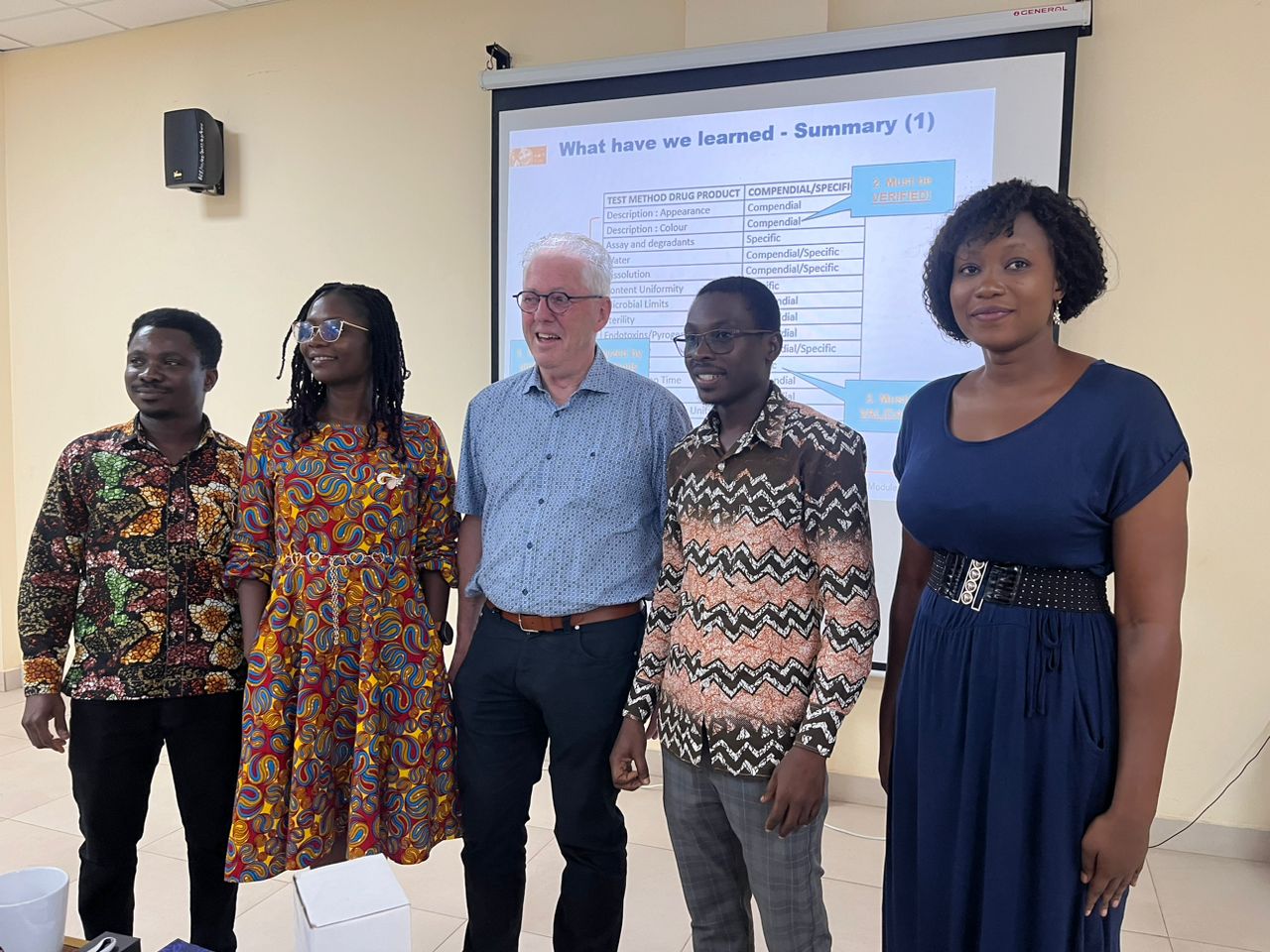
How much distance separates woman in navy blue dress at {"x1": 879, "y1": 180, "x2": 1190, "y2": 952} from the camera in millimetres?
1111

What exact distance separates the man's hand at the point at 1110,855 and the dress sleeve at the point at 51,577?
178 centimetres

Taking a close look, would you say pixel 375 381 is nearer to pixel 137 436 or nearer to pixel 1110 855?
pixel 137 436

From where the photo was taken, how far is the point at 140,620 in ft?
5.49

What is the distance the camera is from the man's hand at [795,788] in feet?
4.31

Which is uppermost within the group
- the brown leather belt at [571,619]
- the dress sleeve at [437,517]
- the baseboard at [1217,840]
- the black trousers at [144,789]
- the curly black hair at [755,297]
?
the curly black hair at [755,297]

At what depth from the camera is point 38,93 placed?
3.82 metres

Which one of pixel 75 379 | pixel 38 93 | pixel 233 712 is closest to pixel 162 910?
pixel 233 712

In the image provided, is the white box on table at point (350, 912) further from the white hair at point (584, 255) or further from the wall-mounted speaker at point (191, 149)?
the wall-mounted speaker at point (191, 149)

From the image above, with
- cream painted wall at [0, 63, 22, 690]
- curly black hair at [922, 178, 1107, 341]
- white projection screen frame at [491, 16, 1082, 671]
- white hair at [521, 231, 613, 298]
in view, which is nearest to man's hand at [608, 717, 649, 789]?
white hair at [521, 231, 613, 298]

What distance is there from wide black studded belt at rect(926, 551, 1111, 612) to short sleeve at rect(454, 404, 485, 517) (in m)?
0.95

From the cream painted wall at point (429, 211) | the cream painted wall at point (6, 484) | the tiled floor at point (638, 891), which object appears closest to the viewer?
the tiled floor at point (638, 891)

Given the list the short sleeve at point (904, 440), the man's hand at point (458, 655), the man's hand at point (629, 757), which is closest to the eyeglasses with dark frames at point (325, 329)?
the man's hand at point (458, 655)

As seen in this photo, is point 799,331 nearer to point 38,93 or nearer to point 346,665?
point 346,665

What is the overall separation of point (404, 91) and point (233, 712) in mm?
2390
